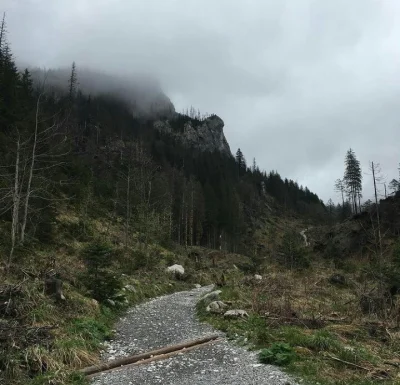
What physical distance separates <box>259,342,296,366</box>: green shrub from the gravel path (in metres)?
0.24

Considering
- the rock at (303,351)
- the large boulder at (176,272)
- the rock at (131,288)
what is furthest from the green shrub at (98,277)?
the large boulder at (176,272)

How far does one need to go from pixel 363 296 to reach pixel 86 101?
12746 cm

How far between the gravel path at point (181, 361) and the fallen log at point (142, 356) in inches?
11.2

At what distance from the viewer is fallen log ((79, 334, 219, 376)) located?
8.78 meters

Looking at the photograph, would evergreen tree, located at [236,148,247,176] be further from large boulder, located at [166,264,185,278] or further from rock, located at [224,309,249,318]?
rock, located at [224,309,249,318]

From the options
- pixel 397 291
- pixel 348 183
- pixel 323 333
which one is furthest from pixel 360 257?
pixel 348 183

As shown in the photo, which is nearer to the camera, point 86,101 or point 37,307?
point 37,307

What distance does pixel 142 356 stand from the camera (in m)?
9.79

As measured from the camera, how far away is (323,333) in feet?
34.3

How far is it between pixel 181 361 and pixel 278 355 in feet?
8.54

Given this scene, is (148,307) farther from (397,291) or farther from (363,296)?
(397,291)

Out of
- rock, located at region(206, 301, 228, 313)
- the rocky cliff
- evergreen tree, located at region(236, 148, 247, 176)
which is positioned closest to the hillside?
rock, located at region(206, 301, 228, 313)

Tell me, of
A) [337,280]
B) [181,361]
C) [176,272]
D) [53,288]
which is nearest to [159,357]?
[181,361]

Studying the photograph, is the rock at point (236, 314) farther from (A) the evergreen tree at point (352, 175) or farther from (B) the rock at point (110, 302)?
(A) the evergreen tree at point (352, 175)
